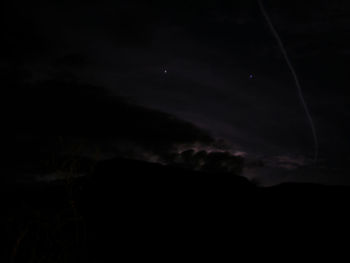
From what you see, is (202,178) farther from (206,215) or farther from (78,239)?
(78,239)

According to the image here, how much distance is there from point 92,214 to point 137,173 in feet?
10.4

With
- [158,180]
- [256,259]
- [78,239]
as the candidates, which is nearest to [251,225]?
[256,259]

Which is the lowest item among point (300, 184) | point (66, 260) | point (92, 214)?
point (66, 260)

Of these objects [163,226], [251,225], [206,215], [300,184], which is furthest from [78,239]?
[300,184]

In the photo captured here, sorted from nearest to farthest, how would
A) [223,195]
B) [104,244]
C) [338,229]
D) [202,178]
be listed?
[104,244] → [338,229] → [223,195] → [202,178]

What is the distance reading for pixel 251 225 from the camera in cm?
1422

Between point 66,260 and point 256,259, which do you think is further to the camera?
point 256,259

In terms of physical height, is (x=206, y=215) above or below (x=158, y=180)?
below

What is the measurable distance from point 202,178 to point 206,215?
9.93 feet

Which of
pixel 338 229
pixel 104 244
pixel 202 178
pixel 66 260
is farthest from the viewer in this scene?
pixel 202 178

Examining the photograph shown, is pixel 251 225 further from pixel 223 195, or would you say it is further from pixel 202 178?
pixel 202 178

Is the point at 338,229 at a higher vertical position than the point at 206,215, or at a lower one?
lower

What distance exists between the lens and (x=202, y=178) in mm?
16766

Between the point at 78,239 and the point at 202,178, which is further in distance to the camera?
the point at 202,178
